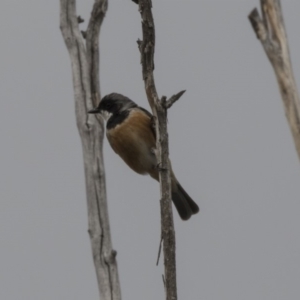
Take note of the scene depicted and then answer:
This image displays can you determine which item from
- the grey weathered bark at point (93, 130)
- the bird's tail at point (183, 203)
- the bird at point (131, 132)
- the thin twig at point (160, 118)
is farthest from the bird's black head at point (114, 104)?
the thin twig at point (160, 118)

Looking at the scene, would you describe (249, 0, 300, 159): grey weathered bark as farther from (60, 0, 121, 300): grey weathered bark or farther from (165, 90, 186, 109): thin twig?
(60, 0, 121, 300): grey weathered bark

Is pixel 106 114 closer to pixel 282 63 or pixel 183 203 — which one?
pixel 183 203

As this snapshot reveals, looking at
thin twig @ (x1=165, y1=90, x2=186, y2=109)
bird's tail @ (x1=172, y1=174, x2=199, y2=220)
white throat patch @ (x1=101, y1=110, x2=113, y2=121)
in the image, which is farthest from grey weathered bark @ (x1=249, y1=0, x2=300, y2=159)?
bird's tail @ (x1=172, y1=174, x2=199, y2=220)

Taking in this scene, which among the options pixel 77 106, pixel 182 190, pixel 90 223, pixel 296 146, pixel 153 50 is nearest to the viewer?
pixel 296 146

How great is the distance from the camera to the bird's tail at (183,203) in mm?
9031

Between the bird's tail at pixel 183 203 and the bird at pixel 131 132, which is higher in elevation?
the bird at pixel 131 132

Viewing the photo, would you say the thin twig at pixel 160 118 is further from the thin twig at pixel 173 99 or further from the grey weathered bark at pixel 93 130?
the grey weathered bark at pixel 93 130

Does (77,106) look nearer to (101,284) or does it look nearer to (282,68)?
(101,284)

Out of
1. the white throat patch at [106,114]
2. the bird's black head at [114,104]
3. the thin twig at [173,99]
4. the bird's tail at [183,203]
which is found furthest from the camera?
the bird's tail at [183,203]

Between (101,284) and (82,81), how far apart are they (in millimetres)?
1699

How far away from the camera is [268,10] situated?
4156 mm

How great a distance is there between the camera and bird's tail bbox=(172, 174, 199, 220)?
903 cm

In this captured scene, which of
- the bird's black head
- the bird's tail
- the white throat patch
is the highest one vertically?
the bird's black head

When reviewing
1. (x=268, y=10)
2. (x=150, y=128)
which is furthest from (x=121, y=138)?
(x=268, y=10)
